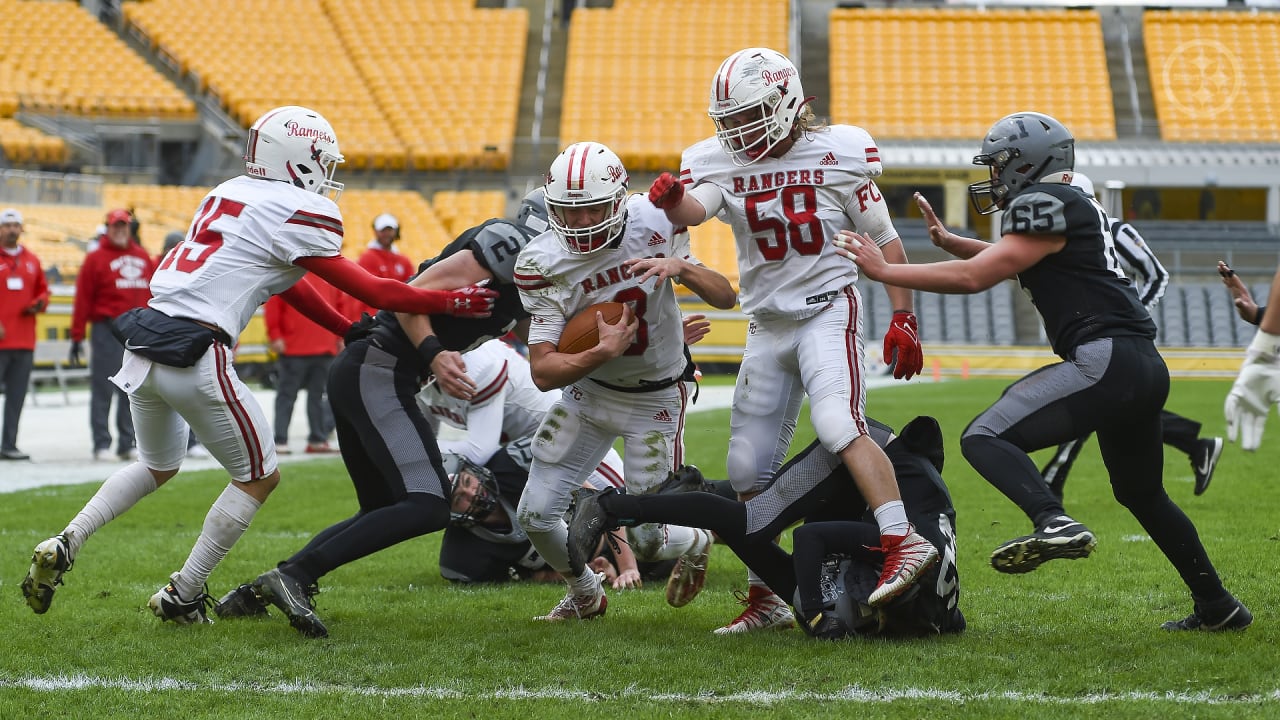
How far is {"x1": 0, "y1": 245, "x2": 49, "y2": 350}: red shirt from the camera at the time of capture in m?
10.7

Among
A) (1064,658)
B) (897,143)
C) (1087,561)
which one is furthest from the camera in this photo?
(897,143)

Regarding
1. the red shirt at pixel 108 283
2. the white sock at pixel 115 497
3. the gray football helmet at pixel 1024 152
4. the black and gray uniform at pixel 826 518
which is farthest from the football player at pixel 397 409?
the red shirt at pixel 108 283

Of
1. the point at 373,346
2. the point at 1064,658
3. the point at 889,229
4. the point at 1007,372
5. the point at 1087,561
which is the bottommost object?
the point at 1007,372

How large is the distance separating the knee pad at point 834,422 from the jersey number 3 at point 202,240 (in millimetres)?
1953

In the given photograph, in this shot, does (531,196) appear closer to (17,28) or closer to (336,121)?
(336,121)

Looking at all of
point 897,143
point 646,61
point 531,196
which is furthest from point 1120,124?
point 531,196

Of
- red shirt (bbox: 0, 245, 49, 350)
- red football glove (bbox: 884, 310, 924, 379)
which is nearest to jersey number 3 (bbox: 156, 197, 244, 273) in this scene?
red football glove (bbox: 884, 310, 924, 379)

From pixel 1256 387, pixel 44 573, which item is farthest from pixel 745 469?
pixel 1256 387

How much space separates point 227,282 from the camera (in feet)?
14.7

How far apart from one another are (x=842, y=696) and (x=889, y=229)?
2002 millimetres

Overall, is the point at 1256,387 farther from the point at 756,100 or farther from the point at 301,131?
the point at 301,131

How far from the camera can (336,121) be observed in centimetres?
2645

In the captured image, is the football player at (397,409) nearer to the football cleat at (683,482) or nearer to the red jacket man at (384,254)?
the football cleat at (683,482)

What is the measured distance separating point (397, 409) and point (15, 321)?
7.20 meters
